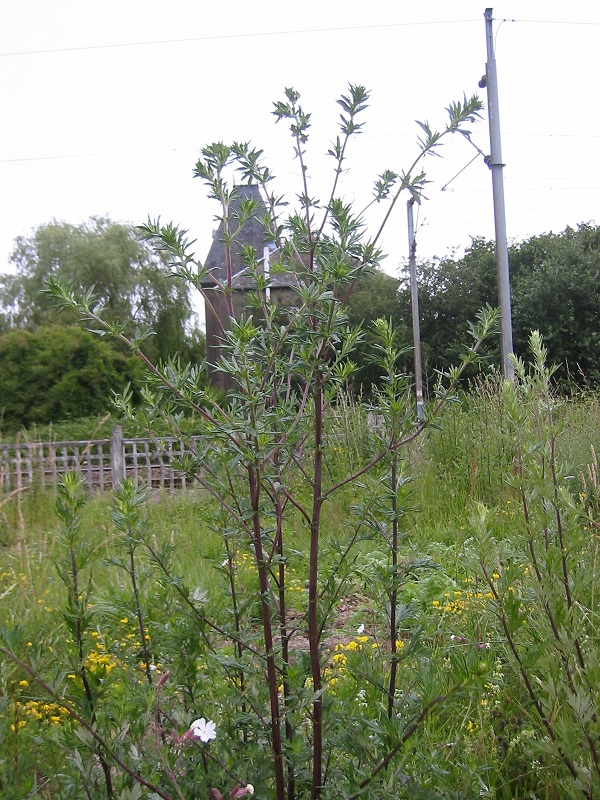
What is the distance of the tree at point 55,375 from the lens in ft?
47.6

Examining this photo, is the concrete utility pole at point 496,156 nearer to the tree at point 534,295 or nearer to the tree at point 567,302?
the tree at point 534,295

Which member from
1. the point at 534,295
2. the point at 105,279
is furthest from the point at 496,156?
the point at 105,279

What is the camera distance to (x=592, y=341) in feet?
75.3

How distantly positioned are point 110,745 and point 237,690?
1.00 feet

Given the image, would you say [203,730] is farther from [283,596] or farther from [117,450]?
[117,450]

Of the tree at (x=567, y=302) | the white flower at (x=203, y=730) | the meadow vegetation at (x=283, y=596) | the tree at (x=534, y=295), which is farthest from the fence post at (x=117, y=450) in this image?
the tree at (x=567, y=302)

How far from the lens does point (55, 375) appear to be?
14656 mm

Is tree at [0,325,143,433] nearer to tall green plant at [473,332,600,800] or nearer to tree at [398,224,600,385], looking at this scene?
tree at [398,224,600,385]

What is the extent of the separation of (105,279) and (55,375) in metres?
11.3

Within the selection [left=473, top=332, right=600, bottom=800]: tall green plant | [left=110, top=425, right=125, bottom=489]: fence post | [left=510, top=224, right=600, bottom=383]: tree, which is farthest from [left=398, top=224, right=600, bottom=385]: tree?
[left=473, top=332, right=600, bottom=800]: tall green plant

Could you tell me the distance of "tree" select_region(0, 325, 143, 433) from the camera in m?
14.5

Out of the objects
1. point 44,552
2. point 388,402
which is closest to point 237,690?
point 388,402

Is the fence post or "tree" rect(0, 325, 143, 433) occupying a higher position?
"tree" rect(0, 325, 143, 433)

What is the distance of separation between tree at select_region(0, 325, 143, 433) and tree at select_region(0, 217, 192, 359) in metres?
10.3
